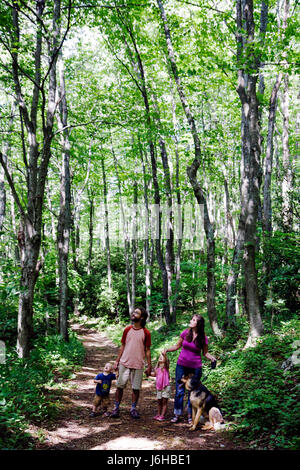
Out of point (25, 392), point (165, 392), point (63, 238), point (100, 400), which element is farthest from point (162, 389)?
point (63, 238)

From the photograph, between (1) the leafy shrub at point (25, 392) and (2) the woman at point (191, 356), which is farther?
(2) the woman at point (191, 356)

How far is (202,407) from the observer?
14.3ft

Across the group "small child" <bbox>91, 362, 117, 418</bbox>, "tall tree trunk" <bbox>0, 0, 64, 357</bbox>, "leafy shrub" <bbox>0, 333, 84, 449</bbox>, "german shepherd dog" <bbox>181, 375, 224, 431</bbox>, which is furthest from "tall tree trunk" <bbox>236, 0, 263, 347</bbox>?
"leafy shrub" <bbox>0, 333, 84, 449</bbox>

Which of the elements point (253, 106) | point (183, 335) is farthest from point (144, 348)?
point (253, 106)

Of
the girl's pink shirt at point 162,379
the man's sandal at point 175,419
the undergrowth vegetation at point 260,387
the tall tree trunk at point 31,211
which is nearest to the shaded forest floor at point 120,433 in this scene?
the man's sandal at point 175,419

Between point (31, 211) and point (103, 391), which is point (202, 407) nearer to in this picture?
point (103, 391)

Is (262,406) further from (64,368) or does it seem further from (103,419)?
(64,368)

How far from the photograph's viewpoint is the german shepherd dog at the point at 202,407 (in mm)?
4273

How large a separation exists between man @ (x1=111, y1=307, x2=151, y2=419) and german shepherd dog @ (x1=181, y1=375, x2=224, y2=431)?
29.3 inches

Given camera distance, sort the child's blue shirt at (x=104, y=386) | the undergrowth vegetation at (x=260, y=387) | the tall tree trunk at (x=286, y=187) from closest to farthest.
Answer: the undergrowth vegetation at (x=260, y=387) < the child's blue shirt at (x=104, y=386) < the tall tree trunk at (x=286, y=187)

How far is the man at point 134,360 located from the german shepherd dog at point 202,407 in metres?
0.74

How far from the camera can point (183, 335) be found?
4.89 metres

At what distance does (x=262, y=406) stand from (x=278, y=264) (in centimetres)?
477

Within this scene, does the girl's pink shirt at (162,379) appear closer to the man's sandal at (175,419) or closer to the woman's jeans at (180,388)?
Answer: the woman's jeans at (180,388)
